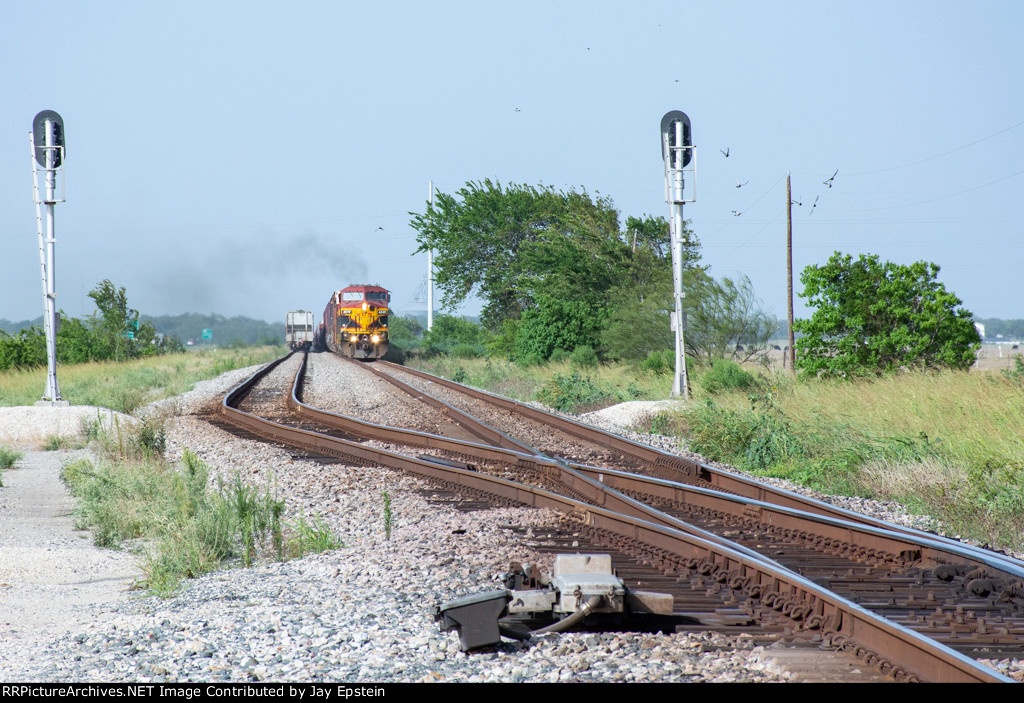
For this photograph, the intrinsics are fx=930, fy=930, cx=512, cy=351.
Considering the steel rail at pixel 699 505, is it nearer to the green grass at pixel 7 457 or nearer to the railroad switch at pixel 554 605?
the railroad switch at pixel 554 605

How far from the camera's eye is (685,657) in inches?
178

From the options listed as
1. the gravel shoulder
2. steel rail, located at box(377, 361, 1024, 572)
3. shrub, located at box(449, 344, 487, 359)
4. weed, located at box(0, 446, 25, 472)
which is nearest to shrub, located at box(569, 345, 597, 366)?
steel rail, located at box(377, 361, 1024, 572)

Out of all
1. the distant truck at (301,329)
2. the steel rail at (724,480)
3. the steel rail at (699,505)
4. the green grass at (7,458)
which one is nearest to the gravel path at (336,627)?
the steel rail at (699,505)

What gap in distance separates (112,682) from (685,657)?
2681 millimetres

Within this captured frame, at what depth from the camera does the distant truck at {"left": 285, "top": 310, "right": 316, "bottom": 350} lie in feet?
243

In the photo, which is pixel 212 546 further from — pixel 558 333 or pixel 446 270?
pixel 446 270

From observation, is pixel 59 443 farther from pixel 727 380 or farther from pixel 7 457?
pixel 727 380

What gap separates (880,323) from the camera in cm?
2062

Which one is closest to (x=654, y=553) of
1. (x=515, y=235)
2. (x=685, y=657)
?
(x=685, y=657)

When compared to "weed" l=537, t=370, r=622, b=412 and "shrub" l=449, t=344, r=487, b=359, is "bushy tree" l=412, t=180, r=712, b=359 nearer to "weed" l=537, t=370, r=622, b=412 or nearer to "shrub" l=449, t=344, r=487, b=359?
"shrub" l=449, t=344, r=487, b=359

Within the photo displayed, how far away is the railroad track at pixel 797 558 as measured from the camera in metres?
4.68

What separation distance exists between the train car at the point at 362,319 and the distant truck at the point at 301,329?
29.7 m

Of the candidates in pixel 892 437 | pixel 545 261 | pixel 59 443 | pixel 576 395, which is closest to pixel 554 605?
pixel 892 437

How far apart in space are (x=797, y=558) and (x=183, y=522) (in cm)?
499
